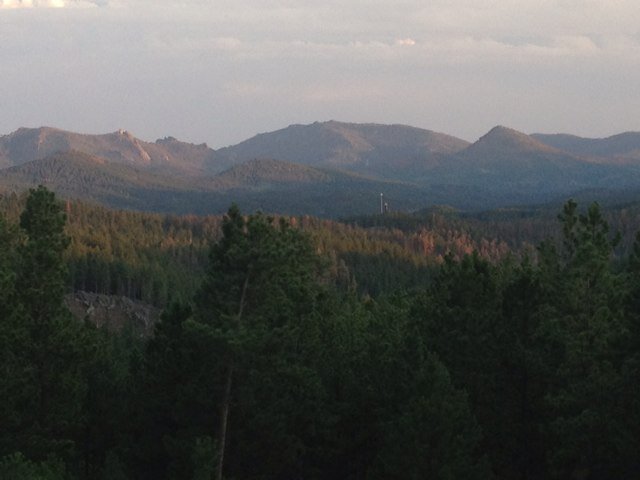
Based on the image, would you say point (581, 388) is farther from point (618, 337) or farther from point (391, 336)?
point (391, 336)

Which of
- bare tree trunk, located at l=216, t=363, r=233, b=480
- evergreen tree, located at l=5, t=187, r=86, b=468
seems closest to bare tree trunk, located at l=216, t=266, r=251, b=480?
bare tree trunk, located at l=216, t=363, r=233, b=480

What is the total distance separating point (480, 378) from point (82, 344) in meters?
14.3

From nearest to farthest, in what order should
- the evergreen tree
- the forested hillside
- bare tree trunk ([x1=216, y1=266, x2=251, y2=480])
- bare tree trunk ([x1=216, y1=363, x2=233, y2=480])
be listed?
the forested hillside → bare tree trunk ([x1=216, y1=266, x2=251, y2=480]) → bare tree trunk ([x1=216, y1=363, x2=233, y2=480]) → the evergreen tree

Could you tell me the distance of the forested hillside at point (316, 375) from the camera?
26.3 m

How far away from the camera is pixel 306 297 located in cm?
3275

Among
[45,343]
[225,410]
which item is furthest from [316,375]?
[45,343]

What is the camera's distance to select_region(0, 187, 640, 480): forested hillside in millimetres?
26297

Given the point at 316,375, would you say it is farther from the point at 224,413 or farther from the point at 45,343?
the point at 45,343

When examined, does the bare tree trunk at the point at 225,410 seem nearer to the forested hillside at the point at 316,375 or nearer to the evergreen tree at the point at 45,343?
the forested hillside at the point at 316,375

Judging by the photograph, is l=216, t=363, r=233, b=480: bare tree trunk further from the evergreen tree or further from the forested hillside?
the evergreen tree

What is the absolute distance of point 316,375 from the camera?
29.5 meters

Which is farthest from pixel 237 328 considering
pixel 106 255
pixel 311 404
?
pixel 106 255

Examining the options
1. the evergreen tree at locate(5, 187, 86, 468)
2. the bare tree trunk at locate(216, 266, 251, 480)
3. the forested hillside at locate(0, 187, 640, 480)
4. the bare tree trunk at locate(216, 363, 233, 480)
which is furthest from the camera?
the evergreen tree at locate(5, 187, 86, 468)

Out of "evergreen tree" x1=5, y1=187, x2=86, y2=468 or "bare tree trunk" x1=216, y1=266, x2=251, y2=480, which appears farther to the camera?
"evergreen tree" x1=5, y1=187, x2=86, y2=468
